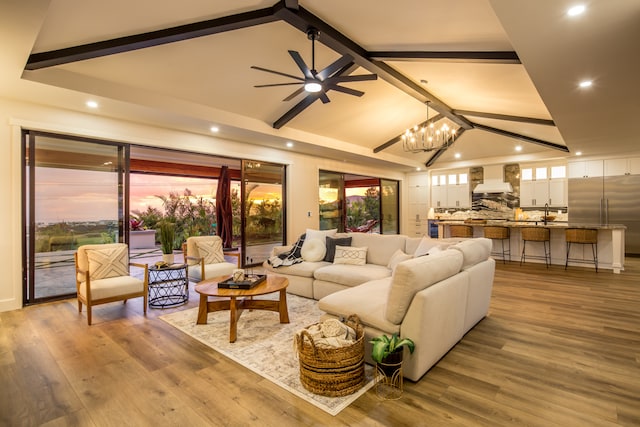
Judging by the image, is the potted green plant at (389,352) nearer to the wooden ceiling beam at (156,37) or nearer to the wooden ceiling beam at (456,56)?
the wooden ceiling beam at (156,37)

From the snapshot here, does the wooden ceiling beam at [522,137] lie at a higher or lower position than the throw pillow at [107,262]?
higher

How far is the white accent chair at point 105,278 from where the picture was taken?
12.2ft

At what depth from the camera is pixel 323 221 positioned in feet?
29.1

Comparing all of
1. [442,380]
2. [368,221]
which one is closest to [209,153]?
[442,380]

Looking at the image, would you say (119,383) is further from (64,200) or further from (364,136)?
(364,136)

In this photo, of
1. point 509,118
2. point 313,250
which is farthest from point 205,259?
point 509,118

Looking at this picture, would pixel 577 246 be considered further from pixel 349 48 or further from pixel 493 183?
pixel 349 48

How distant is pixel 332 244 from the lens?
503 cm

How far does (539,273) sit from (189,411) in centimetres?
650

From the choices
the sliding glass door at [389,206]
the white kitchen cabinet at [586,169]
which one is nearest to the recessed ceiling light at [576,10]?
the white kitchen cabinet at [586,169]

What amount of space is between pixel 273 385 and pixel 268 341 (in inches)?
30.3

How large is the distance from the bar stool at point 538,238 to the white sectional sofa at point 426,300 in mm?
4000

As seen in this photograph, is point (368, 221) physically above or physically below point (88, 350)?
above

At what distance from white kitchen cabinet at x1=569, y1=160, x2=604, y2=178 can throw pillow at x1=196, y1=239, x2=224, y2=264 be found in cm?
916
